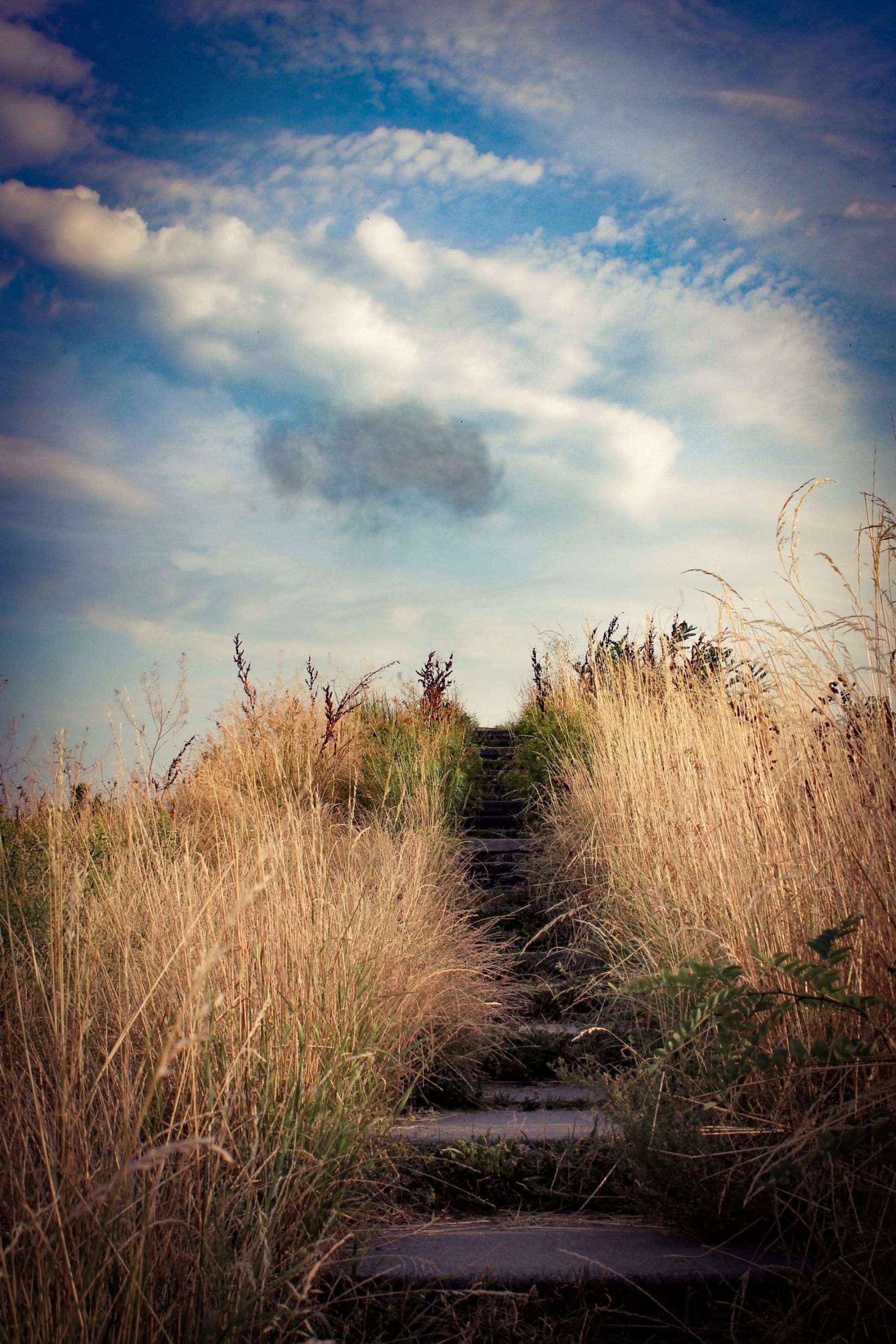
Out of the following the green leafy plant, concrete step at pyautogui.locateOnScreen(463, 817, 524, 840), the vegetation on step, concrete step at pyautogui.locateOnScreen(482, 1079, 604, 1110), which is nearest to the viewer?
the green leafy plant

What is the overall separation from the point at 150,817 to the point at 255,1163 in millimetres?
1527

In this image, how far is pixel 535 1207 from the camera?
→ 2367 millimetres

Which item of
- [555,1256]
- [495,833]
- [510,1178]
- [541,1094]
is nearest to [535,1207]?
[510,1178]

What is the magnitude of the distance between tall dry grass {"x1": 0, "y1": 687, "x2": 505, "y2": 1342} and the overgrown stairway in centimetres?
18

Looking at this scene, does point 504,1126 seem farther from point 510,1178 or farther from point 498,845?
point 498,845

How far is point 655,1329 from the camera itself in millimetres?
1814

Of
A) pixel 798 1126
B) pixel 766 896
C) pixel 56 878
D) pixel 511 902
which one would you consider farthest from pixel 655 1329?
pixel 511 902

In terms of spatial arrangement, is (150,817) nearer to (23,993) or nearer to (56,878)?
(23,993)

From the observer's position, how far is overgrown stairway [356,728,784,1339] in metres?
1.88

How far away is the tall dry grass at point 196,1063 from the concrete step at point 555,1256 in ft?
0.56

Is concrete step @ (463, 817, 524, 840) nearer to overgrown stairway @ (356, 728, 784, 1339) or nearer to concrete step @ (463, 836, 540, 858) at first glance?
concrete step @ (463, 836, 540, 858)

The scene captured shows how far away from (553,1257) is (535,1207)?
1.32 feet

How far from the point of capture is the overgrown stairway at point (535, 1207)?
74.0 inches

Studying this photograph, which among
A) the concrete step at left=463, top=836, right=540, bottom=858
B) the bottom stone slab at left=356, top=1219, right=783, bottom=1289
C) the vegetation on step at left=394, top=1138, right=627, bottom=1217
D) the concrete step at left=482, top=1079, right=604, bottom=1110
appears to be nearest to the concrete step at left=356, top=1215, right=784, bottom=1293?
the bottom stone slab at left=356, top=1219, right=783, bottom=1289
